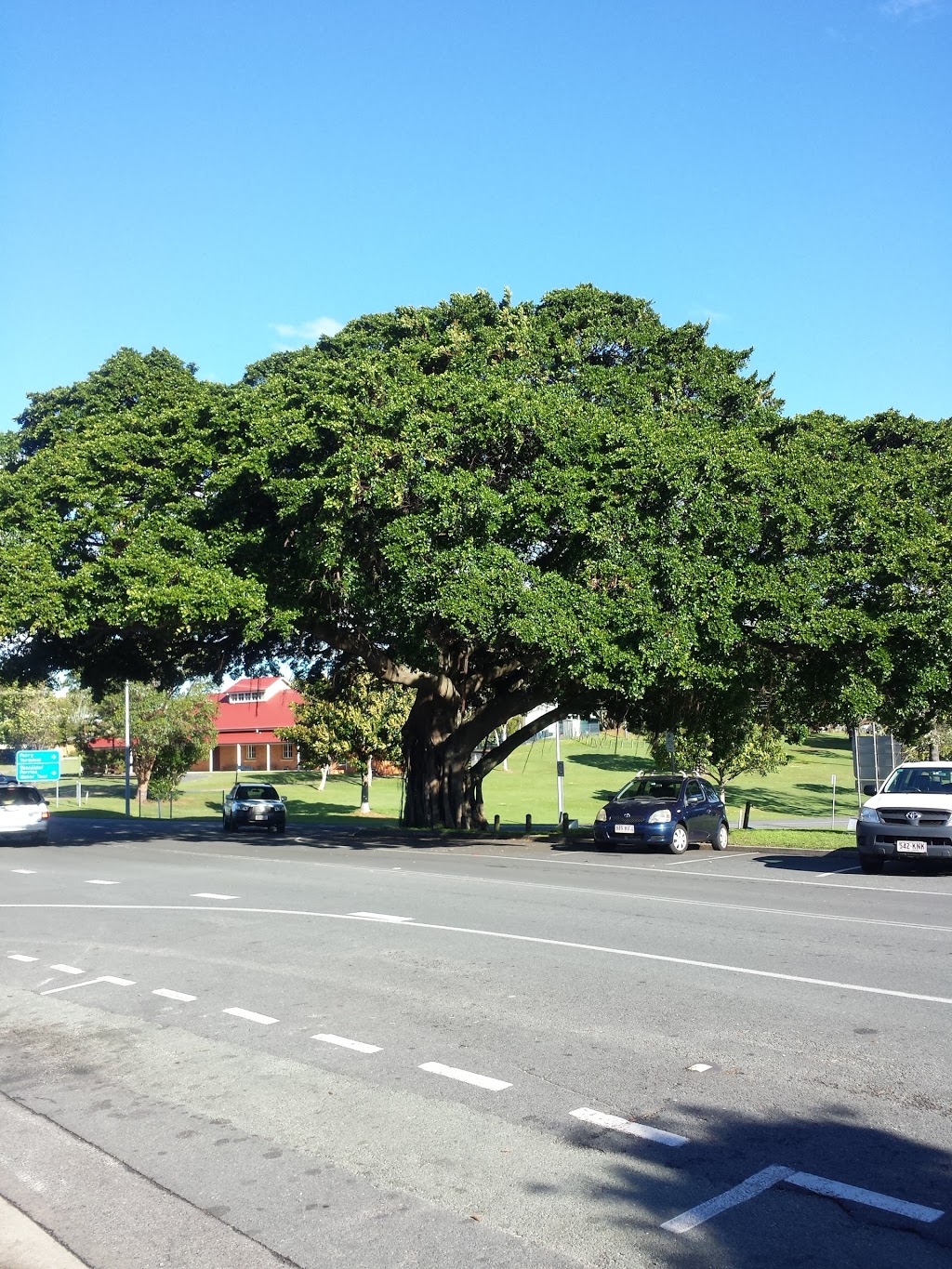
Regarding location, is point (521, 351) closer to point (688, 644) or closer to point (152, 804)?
point (688, 644)

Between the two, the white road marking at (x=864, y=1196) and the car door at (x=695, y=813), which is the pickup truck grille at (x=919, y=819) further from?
the white road marking at (x=864, y=1196)

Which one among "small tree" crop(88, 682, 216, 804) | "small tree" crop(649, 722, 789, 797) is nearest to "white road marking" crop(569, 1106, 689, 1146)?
"small tree" crop(649, 722, 789, 797)

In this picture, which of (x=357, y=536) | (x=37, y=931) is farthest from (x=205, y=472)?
(x=37, y=931)

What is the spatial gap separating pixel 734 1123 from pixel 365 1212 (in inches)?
77.2

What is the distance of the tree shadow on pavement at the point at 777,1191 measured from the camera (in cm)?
413

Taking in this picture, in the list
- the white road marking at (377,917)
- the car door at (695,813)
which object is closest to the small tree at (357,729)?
the car door at (695,813)

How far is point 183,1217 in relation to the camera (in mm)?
4586

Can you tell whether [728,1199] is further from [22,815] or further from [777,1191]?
[22,815]

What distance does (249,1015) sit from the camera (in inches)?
308

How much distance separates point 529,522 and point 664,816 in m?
6.62

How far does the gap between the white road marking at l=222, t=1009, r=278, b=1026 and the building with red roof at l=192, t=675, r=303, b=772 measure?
2944 inches

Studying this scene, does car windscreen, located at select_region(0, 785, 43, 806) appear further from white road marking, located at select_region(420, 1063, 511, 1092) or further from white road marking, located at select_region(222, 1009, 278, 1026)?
white road marking, located at select_region(420, 1063, 511, 1092)

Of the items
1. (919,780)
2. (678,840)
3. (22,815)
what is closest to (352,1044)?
(919,780)

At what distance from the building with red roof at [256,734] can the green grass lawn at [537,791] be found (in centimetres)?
396
